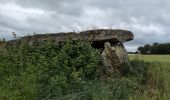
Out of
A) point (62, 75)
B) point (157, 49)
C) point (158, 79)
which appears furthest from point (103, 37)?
point (157, 49)

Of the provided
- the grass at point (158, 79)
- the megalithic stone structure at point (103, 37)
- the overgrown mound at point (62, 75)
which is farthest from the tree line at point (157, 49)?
the overgrown mound at point (62, 75)

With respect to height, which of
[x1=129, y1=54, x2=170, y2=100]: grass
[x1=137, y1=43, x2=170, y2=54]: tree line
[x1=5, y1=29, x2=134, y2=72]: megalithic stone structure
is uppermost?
[x1=5, y1=29, x2=134, y2=72]: megalithic stone structure

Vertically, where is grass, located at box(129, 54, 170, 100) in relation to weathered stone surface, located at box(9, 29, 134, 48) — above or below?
below

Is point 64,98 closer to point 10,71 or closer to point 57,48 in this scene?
point 10,71

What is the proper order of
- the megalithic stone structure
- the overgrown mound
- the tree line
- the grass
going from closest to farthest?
the overgrown mound < the grass < the megalithic stone structure < the tree line

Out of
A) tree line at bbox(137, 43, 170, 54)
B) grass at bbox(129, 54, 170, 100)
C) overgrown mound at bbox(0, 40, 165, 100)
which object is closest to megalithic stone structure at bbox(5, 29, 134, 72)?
overgrown mound at bbox(0, 40, 165, 100)

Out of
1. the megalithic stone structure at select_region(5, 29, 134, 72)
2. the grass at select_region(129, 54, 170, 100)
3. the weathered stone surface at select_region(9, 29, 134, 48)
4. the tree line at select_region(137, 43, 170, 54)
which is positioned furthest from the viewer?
the tree line at select_region(137, 43, 170, 54)

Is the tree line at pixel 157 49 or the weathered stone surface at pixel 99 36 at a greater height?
the weathered stone surface at pixel 99 36

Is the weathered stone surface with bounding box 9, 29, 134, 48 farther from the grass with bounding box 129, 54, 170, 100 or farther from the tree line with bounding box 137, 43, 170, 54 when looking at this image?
the tree line with bounding box 137, 43, 170, 54

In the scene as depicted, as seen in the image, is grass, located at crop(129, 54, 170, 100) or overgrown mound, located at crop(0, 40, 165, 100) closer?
overgrown mound, located at crop(0, 40, 165, 100)

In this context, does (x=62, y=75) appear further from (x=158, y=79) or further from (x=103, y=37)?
(x=158, y=79)

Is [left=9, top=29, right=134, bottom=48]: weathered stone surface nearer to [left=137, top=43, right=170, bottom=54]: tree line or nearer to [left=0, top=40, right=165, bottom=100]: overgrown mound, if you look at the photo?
[left=0, top=40, right=165, bottom=100]: overgrown mound

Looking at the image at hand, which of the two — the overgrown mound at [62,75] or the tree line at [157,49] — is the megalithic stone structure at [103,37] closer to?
the overgrown mound at [62,75]

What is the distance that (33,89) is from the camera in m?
10.9
